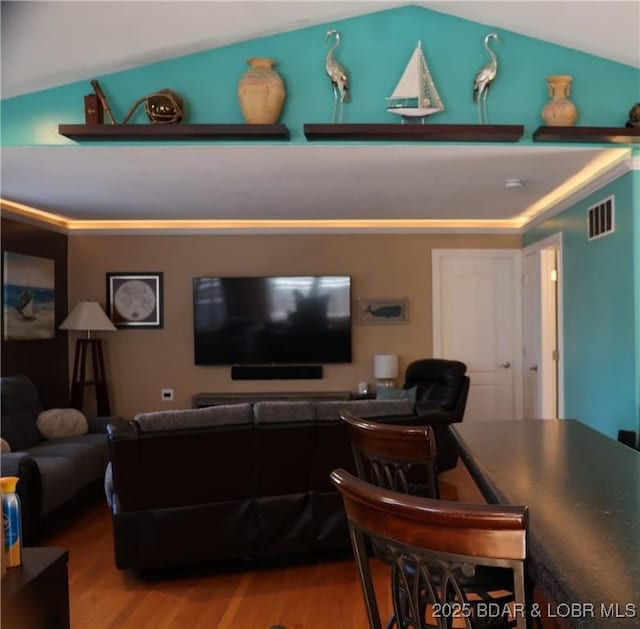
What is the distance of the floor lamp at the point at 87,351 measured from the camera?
5.68 metres

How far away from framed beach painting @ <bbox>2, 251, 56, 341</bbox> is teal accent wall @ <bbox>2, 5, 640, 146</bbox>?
1895 millimetres

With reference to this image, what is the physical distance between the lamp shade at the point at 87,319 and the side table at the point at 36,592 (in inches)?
168

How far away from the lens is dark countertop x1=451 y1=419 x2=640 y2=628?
833 millimetres

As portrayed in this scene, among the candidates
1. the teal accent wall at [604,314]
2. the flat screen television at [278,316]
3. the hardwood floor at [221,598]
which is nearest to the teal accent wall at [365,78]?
the teal accent wall at [604,314]

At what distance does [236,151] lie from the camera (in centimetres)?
347

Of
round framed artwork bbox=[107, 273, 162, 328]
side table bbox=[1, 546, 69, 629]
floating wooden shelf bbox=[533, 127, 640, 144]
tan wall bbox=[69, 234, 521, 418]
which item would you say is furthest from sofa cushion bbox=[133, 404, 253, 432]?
round framed artwork bbox=[107, 273, 162, 328]

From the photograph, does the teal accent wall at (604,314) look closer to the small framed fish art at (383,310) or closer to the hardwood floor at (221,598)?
the small framed fish art at (383,310)

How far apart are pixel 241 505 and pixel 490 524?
2.43 m

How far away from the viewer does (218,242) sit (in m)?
6.16

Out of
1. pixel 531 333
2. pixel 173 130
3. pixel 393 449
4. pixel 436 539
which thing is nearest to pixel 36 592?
pixel 393 449

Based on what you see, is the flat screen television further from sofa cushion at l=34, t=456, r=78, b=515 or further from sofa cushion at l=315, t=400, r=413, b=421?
sofa cushion at l=315, t=400, r=413, b=421

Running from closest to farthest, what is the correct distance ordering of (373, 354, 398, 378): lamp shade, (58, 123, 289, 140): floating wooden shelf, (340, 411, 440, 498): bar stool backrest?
(340, 411, 440, 498): bar stool backrest, (58, 123, 289, 140): floating wooden shelf, (373, 354, 398, 378): lamp shade

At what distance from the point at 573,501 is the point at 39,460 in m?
3.56

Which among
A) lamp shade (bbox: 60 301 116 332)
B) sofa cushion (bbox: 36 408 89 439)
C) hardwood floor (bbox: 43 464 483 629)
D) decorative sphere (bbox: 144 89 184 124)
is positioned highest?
decorative sphere (bbox: 144 89 184 124)
